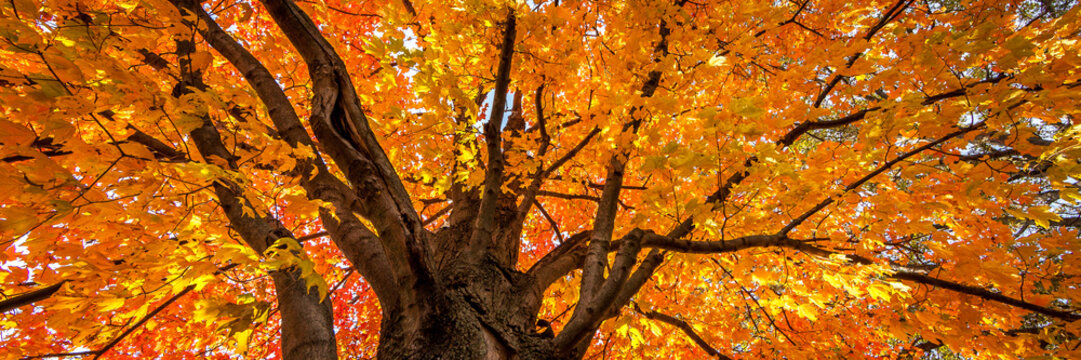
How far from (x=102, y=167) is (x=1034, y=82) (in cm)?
474

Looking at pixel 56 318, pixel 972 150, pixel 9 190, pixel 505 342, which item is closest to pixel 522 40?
pixel 505 342

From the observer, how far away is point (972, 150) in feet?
24.7

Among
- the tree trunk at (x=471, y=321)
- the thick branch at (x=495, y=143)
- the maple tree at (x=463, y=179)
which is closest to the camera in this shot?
the maple tree at (x=463, y=179)

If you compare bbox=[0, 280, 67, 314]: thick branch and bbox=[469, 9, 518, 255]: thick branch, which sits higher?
bbox=[469, 9, 518, 255]: thick branch

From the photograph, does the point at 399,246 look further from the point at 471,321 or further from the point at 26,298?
the point at 26,298

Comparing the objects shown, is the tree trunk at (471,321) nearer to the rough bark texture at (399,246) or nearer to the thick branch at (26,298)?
the rough bark texture at (399,246)

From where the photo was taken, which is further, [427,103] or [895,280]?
[427,103]

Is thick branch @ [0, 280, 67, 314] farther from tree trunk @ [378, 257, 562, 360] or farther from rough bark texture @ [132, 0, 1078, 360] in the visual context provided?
tree trunk @ [378, 257, 562, 360]

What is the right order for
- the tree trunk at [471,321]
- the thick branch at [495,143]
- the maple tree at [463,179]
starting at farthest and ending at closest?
the thick branch at [495,143], the tree trunk at [471,321], the maple tree at [463,179]

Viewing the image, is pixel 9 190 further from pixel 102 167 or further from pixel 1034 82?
pixel 1034 82

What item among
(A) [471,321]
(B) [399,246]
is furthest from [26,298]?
(A) [471,321]

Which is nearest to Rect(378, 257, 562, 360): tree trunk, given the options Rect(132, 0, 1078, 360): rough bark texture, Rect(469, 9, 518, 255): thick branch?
Rect(132, 0, 1078, 360): rough bark texture

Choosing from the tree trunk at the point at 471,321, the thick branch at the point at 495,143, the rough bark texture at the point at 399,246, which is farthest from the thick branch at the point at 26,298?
the thick branch at the point at 495,143

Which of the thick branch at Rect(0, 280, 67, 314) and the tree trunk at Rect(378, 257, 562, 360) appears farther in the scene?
Result: the tree trunk at Rect(378, 257, 562, 360)
